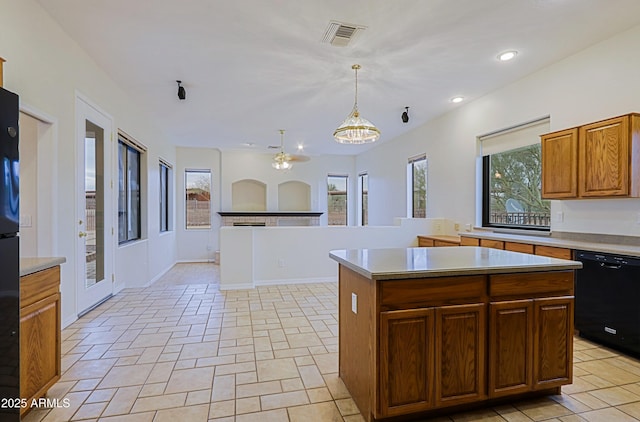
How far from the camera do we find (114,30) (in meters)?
3.09

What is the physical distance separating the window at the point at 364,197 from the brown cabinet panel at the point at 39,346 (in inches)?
309

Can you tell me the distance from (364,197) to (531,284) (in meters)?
7.71

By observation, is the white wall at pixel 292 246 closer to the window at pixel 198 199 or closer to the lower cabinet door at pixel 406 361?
the lower cabinet door at pixel 406 361

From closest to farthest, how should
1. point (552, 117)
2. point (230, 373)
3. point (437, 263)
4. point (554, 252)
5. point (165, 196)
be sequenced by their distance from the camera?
1. point (437, 263)
2. point (230, 373)
3. point (554, 252)
4. point (552, 117)
5. point (165, 196)

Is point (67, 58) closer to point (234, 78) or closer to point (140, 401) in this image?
point (234, 78)

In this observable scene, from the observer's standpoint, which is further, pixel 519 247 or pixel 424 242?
pixel 424 242

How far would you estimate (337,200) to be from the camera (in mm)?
9984

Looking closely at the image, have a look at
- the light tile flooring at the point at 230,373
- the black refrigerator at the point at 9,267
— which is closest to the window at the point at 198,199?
the light tile flooring at the point at 230,373

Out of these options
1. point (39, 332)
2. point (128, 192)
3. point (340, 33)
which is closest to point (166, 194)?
point (128, 192)

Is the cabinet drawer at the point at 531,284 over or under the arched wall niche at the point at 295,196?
under

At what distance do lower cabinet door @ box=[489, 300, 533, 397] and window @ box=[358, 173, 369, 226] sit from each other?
24.1 feet

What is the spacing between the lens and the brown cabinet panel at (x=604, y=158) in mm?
2982

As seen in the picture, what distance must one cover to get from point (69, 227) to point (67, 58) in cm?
164

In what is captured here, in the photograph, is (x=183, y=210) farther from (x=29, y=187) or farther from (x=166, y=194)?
(x=29, y=187)
